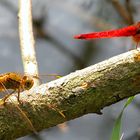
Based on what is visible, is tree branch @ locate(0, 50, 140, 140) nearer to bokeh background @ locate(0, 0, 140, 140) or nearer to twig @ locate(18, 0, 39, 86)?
twig @ locate(18, 0, 39, 86)

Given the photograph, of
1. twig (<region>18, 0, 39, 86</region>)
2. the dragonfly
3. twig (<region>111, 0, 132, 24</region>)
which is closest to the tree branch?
the dragonfly

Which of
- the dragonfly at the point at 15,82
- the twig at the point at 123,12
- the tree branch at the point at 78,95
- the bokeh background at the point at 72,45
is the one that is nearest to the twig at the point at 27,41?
the dragonfly at the point at 15,82

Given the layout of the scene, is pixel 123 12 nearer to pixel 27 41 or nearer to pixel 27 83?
pixel 27 41

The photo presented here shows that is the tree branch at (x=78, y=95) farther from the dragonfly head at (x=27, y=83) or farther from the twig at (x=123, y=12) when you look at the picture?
the twig at (x=123, y=12)

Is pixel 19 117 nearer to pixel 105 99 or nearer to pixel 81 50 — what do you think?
pixel 105 99

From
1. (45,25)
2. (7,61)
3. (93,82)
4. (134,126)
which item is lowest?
(134,126)

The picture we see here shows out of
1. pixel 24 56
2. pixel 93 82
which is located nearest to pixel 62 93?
pixel 93 82

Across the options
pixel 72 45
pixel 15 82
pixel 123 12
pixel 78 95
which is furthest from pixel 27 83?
pixel 72 45
